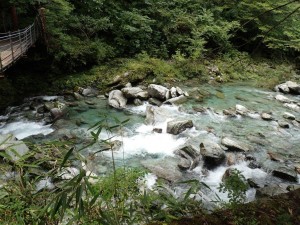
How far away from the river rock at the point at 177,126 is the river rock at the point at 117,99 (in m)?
2.30

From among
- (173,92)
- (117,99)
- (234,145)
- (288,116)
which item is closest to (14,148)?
(117,99)

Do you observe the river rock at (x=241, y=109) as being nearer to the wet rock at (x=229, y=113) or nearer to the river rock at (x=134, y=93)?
the wet rock at (x=229, y=113)

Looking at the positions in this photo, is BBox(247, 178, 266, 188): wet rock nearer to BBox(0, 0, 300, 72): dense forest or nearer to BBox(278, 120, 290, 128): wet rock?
BBox(278, 120, 290, 128): wet rock

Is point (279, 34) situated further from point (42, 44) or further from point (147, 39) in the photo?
point (42, 44)

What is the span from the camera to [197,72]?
13.3 meters

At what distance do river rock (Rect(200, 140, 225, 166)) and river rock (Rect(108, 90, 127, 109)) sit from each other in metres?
3.74

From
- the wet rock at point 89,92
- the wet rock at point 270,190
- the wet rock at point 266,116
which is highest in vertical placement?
the wet rock at point 270,190

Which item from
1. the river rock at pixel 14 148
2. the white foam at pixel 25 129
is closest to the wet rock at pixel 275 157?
the river rock at pixel 14 148

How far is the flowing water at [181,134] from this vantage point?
6.36 metres

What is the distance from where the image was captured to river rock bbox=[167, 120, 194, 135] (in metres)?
7.73

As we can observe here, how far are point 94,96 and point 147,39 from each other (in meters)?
4.95

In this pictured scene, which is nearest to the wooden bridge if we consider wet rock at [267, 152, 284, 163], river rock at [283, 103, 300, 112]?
wet rock at [267, 152, 284, 163]

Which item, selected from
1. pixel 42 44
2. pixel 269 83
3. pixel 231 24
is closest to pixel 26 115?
pixel 42 44

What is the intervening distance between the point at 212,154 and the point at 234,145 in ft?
3.23
